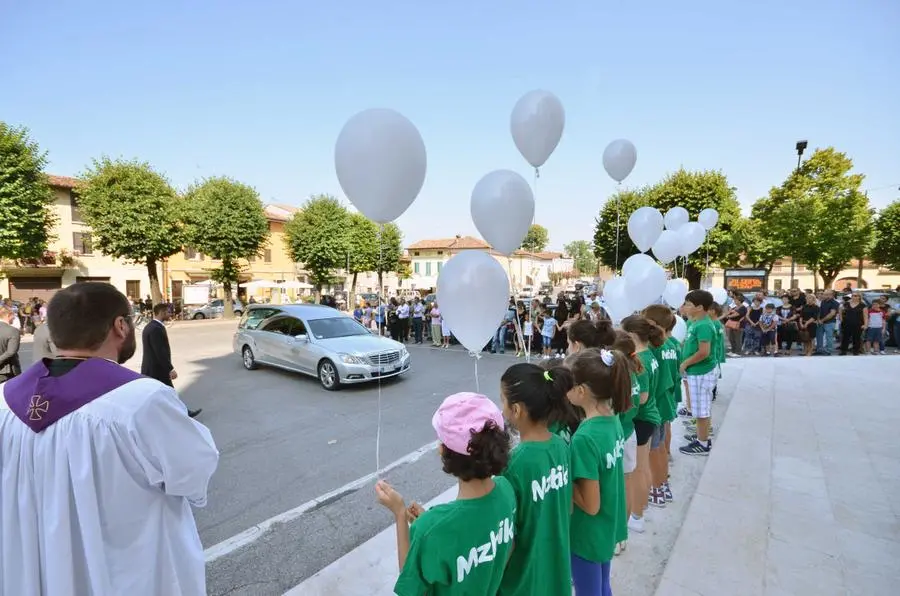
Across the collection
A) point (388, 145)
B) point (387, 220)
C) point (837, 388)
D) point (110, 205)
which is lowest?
point (837, 388)

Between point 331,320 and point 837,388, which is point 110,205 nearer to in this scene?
point 331,320

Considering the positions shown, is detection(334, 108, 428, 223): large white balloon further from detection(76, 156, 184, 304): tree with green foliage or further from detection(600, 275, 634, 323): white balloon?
detection(76, 156, 184, 304): tree with green foliage

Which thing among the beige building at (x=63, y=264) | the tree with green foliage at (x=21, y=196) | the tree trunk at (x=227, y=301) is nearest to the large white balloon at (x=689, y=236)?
the tree with green foliage at (x=21, y=196)

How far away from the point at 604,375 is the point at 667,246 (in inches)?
229

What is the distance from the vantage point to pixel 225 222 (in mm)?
26656

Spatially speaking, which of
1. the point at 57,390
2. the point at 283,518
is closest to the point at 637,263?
the point at 283,518

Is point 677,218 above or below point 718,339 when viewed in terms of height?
above

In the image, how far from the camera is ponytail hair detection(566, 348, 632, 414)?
221 centimetres

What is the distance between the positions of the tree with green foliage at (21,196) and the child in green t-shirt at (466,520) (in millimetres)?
25459

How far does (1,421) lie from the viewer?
1.59 meters

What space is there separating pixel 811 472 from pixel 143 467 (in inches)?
223

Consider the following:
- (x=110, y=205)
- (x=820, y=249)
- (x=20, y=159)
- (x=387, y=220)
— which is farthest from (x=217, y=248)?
(x=820, y=249)

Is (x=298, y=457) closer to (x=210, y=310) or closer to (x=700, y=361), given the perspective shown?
(x=700, y=361)

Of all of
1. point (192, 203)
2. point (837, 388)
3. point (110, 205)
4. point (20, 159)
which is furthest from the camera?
point (192, 203)
